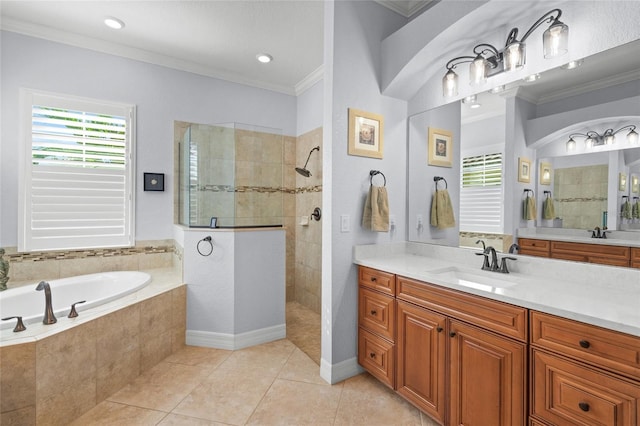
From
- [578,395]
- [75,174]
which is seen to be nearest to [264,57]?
[75,174]

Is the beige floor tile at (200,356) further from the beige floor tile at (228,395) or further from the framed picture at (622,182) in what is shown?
the framed picture at (622,182)

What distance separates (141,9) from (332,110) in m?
1.91

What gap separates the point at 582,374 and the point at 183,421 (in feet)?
6.68

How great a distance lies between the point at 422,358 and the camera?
1.71 m

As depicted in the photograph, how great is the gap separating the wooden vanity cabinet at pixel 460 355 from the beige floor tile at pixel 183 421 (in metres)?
1.20

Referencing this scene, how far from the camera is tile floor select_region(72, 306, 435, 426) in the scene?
176 centimetres

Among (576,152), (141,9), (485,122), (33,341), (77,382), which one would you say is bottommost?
(77,382)

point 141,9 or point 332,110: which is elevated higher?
point 141,9

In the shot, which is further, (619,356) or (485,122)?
(485,122)

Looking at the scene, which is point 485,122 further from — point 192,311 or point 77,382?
point 77,382

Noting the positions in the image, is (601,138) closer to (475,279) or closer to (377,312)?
(475,279)

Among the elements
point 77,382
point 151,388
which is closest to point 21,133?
point 77,382

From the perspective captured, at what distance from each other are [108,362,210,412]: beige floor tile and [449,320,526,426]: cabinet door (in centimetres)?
176

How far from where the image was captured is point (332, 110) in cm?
212
